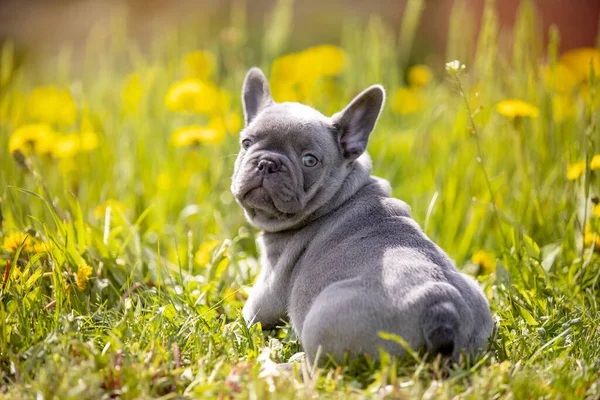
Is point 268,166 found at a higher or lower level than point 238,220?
higher

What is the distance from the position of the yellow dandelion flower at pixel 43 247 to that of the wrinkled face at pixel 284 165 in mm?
1009

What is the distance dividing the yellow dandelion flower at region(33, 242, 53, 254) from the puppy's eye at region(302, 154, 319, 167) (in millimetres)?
1388

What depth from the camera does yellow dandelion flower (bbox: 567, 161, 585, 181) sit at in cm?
406

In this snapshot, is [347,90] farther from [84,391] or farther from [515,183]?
[84,391]

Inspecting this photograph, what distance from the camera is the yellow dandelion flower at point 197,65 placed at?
6.41 m

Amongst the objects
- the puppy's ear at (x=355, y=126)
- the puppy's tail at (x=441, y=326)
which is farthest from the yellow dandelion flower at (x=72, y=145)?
the puppy's tail at (x=441, y=326)

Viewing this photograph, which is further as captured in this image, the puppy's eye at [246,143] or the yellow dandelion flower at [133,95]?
the yellow dandelion flower at [133,95]

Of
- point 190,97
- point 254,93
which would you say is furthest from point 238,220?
point 254,93

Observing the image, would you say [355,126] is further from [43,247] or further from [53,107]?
[53,107]

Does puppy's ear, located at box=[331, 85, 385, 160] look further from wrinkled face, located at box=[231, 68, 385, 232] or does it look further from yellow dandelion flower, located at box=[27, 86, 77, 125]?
yellow dandelion flower, located at box=[27, 86, 77, 125]

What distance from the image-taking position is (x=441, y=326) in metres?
2.71

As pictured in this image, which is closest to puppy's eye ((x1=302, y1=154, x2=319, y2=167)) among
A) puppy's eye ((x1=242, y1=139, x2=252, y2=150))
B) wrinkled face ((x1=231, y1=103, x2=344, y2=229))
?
wrinkled face ((x1=231, y1=103, x2=344, y2=229))

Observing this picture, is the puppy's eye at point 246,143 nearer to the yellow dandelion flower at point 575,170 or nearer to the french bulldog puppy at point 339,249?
the french bulldog puppy at point 339,249

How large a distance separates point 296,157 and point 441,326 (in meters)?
1.22
